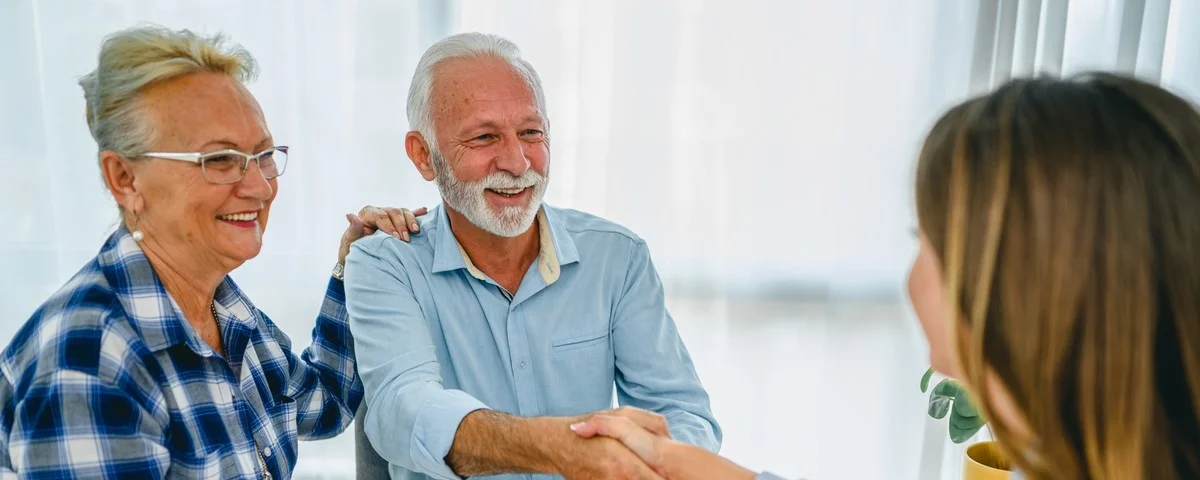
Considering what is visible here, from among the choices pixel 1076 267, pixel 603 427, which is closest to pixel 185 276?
pixel 603 427

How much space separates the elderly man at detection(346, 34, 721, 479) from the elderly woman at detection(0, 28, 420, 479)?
28 centimetres

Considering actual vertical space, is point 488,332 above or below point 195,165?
below

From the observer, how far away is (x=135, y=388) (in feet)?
3.81

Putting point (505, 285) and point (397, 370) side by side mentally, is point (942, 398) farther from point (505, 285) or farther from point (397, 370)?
point (397, 370)

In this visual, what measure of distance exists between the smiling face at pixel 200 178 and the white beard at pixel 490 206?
42cm

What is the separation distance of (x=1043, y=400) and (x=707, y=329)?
1.93 meters

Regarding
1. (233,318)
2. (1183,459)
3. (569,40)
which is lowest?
(233,318)

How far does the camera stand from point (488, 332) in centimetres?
167

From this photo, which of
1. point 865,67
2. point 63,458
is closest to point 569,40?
point 865,67

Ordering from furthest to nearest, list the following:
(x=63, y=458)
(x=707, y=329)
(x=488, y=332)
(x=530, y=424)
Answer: (x=707, y=329) → (x=488, y=332) → (x=530, y=424) → (x=63, y=458)

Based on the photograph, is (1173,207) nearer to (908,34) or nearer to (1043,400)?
(1043,400)

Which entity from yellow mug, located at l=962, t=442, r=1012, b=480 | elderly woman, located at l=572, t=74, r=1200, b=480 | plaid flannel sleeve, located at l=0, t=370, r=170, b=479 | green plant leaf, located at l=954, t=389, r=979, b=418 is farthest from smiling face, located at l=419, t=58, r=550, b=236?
yellow mug, located at l=962, t=442, r=1012, b=480

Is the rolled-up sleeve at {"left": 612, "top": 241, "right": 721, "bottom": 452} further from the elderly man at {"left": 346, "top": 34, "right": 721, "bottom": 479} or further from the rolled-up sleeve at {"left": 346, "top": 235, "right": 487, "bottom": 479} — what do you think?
the rolled-up sleeve at {"left": 346, "top": 235, "right": 487, "bottom": 479}

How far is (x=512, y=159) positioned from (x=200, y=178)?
0.59m
